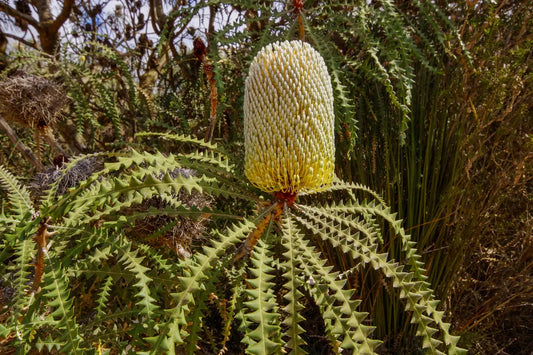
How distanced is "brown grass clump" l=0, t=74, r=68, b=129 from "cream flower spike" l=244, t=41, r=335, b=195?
0.97 metres

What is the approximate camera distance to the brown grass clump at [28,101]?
1335mm

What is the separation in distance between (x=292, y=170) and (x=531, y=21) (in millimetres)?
1783

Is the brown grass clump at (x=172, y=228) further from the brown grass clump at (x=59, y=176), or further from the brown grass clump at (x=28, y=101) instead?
the brown grass clump at (x=28, y=101)

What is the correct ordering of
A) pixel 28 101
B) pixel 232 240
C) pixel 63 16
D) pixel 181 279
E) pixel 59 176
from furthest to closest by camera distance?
pixel 63 16, pixel 28 101, pixel 59 176, pixel 232 240, pixel 181 279

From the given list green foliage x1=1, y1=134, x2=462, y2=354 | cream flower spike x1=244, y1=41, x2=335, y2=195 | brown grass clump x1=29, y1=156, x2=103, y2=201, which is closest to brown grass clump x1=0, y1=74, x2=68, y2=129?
brown grass clump x1=29, y1=156, x2=103, y2=201

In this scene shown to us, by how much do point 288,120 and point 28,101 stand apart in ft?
3.67

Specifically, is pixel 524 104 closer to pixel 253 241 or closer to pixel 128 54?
pixel 253 241

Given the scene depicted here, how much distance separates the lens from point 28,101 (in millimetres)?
1348

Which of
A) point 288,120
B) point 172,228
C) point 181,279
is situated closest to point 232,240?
point 181,279

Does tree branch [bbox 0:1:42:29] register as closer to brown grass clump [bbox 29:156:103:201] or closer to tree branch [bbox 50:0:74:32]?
tree branch [bbox 50:0:74:32]

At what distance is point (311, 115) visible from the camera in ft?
2.70

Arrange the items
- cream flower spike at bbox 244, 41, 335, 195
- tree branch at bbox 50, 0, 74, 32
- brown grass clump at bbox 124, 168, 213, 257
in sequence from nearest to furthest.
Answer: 1. cream flower spike at bbox 244, 41, 335, 195
2. brown grass clump at bbox 124, 168, 213, 257
3. tree branch at bbox 50, 0, 74, 32

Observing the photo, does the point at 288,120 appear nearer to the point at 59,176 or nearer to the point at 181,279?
the point at 181,279

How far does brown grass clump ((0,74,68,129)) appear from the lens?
1335 millimetres
